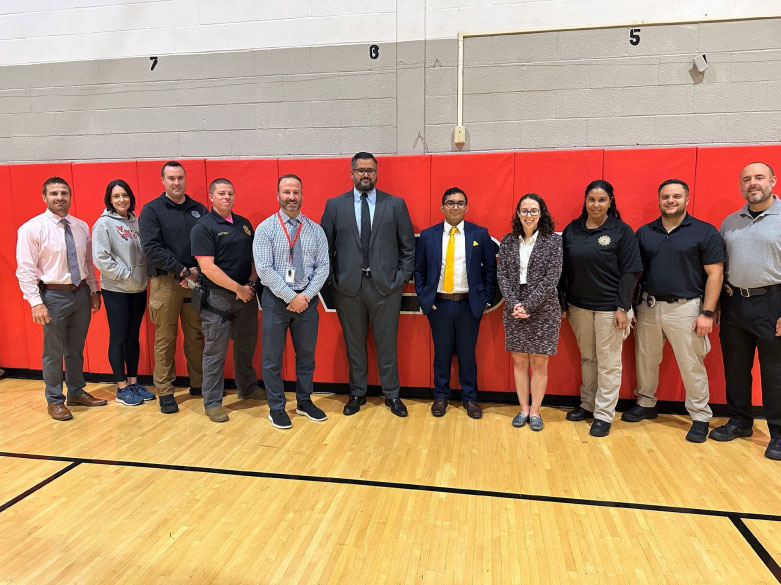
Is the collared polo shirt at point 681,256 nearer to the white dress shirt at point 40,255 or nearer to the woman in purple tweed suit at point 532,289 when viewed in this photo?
the woman in purple tweed suit at point 532,289

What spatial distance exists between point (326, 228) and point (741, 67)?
3506mm

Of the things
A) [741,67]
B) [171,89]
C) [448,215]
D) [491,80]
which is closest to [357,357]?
[448,215]

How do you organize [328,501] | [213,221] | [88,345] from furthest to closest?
[88,345]
[213,221]
[328,501]

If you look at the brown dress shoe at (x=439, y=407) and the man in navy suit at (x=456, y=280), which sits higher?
the man in navy suit at (x=456, y=280)

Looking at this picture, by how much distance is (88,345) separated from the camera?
4504mm

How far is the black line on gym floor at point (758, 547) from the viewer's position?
2037mm

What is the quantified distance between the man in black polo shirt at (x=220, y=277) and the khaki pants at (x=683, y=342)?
9.53 ft

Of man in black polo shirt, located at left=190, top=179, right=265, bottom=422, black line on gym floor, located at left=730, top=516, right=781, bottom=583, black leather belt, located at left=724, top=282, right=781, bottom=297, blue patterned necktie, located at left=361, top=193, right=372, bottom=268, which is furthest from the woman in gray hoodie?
black leather belt, located at left=724, top=282, right=781, bottom=297

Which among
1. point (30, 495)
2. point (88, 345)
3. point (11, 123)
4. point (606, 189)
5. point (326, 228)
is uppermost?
point (11, 123)

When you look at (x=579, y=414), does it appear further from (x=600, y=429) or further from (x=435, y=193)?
(x=435, y=193)

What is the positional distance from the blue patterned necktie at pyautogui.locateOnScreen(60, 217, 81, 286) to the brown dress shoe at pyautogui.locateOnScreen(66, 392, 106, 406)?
95 centimetres

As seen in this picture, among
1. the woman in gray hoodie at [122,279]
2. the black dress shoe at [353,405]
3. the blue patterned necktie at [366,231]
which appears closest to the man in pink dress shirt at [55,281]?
the woman in gray hoodie at [122,279]

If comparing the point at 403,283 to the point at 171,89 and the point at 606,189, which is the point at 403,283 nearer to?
the point at 606,189

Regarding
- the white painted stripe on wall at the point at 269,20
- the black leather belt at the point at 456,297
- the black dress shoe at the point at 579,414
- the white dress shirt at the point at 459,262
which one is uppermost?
the white painted stripe on wall at the point at 269,20
